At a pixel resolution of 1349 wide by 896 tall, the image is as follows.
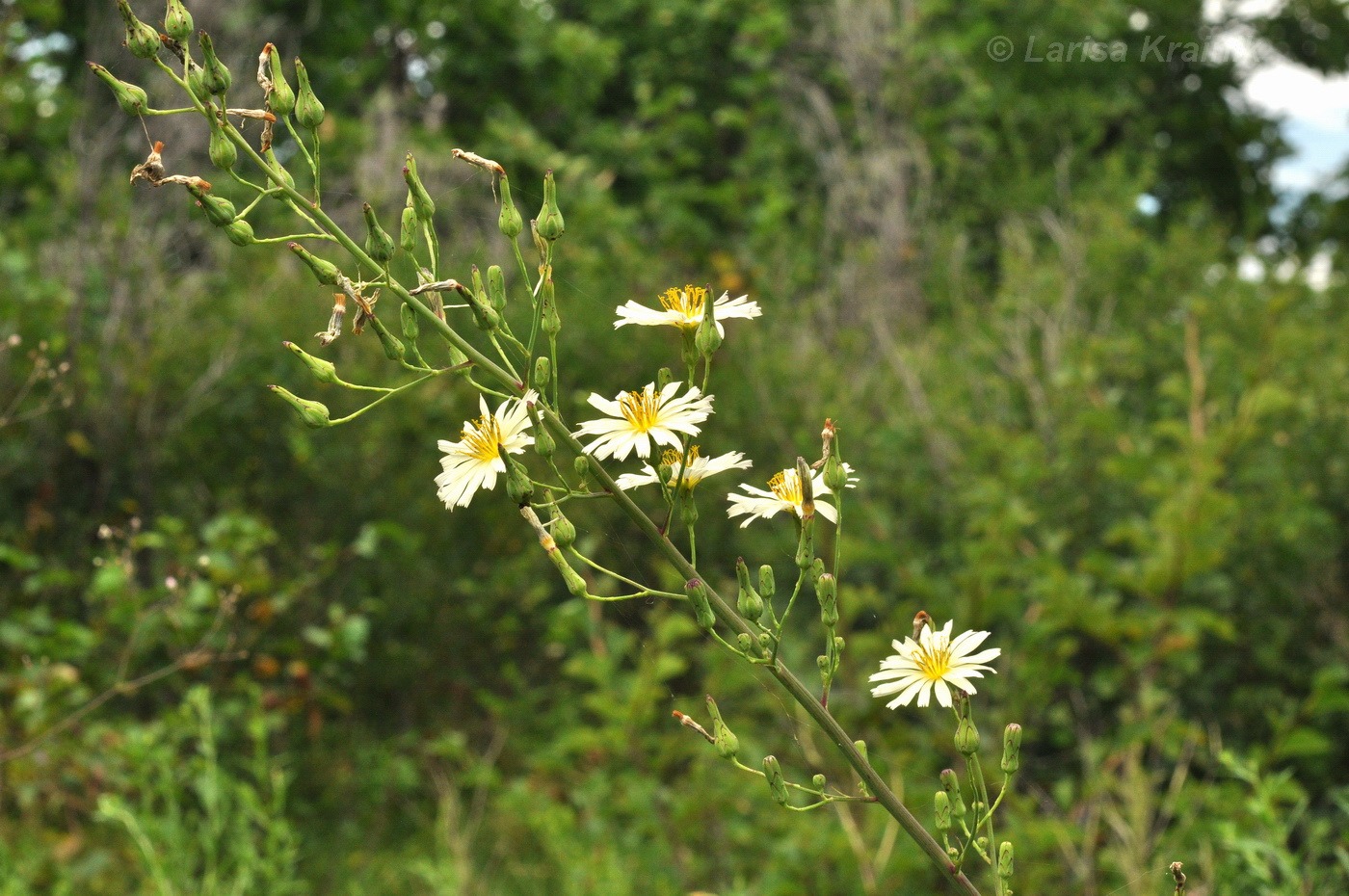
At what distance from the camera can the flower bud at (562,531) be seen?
984 mm

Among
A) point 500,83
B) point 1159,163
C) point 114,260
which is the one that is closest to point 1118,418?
point 114,260

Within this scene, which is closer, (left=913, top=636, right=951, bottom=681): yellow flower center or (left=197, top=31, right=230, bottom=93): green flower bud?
(left=197, top=31, right=230, bottom=93): green flower bud

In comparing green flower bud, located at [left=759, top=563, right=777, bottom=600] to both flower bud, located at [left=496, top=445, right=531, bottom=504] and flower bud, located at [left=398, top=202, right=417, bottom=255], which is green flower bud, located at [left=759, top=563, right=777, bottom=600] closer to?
flower bud, located at [left=496, top=445, right=531, bottom=504]

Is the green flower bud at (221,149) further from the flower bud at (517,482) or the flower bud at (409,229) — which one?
the flower bud at (517,482)

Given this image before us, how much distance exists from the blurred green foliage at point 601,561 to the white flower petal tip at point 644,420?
2.36 ft

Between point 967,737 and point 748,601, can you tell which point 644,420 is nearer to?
point 748,601

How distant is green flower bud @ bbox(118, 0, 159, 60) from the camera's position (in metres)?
0.90

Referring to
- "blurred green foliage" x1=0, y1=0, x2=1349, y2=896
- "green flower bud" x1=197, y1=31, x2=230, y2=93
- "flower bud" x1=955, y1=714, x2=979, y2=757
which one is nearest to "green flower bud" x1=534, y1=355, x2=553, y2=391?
"green flower bud" x1=197, y1=31, x2=230, y2=93

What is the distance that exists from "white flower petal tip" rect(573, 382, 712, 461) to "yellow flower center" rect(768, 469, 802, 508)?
13cm

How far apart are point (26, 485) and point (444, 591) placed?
1753 mm

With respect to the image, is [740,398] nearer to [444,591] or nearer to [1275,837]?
[444,591]

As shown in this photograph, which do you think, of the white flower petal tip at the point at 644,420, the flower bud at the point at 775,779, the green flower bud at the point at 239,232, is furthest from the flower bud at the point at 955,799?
the green flower bud at the point at 239,232

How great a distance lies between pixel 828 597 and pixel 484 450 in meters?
0.35

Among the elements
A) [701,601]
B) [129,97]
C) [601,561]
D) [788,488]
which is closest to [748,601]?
[701,601]
